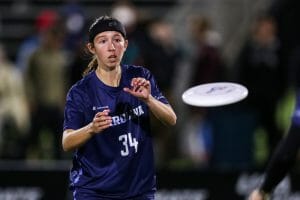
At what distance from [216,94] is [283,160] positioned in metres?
0.72

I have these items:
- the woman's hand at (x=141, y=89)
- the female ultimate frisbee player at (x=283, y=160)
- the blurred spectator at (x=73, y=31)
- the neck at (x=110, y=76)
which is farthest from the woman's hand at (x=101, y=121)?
the blurred spectator at (x=73, y=31)

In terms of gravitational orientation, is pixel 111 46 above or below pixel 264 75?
above

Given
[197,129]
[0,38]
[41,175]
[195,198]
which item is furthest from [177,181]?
[0,38]

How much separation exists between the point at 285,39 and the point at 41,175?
15.7 feet

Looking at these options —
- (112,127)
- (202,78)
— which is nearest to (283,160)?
(112,127)

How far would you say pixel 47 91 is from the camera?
14.4 m

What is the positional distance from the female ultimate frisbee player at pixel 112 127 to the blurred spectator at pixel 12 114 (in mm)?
7286

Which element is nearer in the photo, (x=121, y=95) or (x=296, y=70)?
(x=121, y=95)

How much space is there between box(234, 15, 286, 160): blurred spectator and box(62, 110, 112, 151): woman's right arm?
713 cm

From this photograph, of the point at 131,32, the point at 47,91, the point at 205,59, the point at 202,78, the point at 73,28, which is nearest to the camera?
the point at 131,32

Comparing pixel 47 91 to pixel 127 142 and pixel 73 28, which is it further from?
pixel 127 142

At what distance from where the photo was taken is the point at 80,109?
7180 mm

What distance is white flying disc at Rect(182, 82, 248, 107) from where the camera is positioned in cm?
780

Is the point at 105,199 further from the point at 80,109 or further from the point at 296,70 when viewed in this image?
the point at 296,70
